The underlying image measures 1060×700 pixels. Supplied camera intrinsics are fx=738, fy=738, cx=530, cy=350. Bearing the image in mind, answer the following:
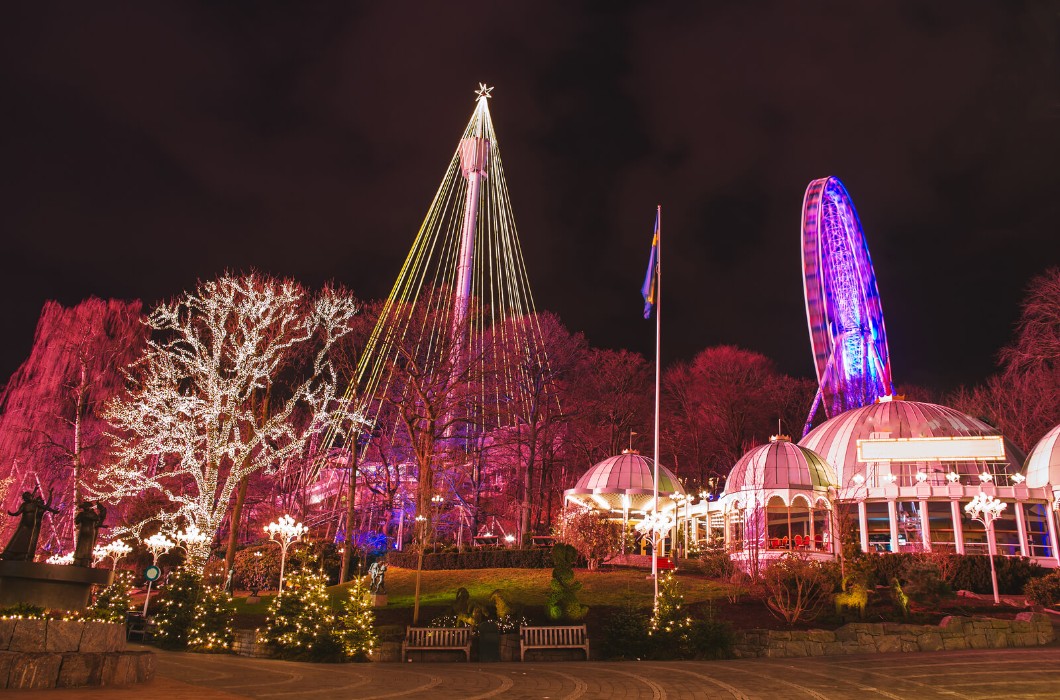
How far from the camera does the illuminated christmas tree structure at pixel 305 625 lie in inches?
632

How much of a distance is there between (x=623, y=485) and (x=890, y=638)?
1722cm

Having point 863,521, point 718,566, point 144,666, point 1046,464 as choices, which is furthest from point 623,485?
point 144,666

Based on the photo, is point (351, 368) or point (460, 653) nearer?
point (460, 653)

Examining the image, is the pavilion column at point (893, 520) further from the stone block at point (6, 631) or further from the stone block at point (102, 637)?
the stone block at point (6, 631)

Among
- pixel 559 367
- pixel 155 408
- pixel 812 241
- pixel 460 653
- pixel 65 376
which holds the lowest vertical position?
pixel 460 653

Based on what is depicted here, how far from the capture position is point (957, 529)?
30734 millimetres

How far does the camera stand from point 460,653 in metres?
16.7

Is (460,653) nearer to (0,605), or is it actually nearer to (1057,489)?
(0,605)

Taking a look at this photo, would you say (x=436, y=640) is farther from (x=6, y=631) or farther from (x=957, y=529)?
(x=957, y=529)

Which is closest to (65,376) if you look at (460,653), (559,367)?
(559,367)

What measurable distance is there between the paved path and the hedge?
1210 centimetres

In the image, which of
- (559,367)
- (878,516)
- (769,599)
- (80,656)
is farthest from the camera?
(559,367)

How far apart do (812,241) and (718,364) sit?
454 inches

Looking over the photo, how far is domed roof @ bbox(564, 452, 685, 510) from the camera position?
109 ft
